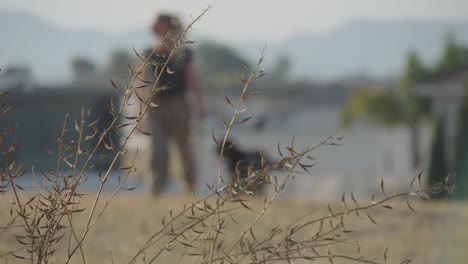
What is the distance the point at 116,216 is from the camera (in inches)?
221

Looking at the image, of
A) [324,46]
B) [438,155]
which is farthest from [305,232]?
[324,46]

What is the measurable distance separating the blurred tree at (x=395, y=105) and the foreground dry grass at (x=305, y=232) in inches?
1381

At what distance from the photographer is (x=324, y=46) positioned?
60312 mm

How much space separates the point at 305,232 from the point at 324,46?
183 feet

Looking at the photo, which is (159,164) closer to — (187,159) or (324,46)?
(187,159)

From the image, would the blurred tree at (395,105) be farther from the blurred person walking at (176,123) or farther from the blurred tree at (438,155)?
the blurred person walking at (176,123)

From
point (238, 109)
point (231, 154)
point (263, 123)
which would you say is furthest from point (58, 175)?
point (263, 123)

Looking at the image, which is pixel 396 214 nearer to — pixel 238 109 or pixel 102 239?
pixel 102 239

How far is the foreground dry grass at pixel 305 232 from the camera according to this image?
14.7 ft

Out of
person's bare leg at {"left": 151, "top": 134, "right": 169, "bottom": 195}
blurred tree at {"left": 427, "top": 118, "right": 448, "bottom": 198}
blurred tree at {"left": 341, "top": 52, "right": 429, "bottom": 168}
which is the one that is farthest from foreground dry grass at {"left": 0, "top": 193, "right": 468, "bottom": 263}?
blurred tree at {"left": 341, "top": 52, "right": 429, "bottom": 168}

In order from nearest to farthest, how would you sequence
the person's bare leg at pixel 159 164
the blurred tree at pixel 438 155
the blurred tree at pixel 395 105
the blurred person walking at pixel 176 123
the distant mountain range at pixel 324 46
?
the blurred person walking at pixel 176 123
the person's bare leg at pixel 159 164
the blurred tree at pixel 438 155
the distant mountain range at pixel 324 46
the blurred tree at pixel 395 105

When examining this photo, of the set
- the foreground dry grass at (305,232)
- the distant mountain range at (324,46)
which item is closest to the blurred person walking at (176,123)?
the foreground dry grass at (305,232)

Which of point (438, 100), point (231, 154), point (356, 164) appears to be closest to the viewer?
point (231, 154)

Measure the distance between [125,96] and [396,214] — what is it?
401cm
